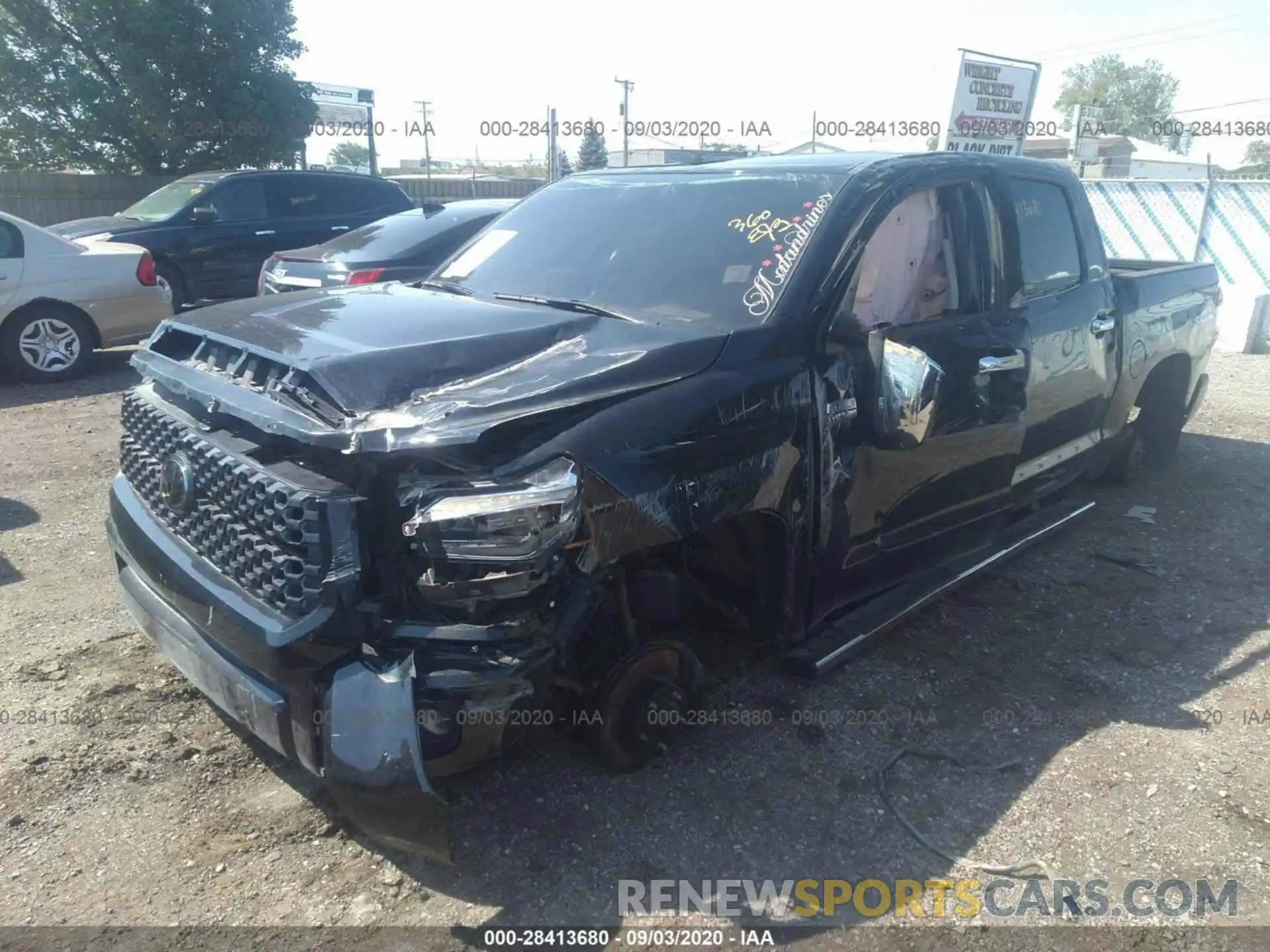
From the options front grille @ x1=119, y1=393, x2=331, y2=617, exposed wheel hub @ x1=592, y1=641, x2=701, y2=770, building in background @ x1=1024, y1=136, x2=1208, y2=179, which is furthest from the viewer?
building in background @ x1=1024, y1=136, x2=1208, y2=179

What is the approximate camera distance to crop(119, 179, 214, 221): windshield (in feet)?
35.8

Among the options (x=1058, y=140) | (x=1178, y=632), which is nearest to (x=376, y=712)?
(x=1178, y=632)

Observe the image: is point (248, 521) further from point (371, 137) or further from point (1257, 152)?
point (1257, 152)

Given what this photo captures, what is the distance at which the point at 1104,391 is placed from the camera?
4.92 meters

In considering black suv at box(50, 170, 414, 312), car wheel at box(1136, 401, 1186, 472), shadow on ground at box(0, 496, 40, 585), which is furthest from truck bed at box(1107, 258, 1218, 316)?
black suv at box(50, 170, 414, 312)

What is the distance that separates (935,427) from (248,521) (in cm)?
237

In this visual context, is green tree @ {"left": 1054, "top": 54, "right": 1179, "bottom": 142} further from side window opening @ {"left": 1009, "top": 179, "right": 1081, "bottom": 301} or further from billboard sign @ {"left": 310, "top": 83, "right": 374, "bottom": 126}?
side window opening @ {"left": 1009, "top": 179, "right": 1081, "bottom": 301}

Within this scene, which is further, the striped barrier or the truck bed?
the striped barrier

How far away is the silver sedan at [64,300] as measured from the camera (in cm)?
816

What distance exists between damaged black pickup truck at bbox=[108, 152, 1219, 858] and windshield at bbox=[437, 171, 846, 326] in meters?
0.02

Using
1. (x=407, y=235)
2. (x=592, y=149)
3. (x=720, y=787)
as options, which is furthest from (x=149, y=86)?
(x=592, y=149)

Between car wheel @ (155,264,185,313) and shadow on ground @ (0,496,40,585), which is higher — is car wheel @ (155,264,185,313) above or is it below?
above

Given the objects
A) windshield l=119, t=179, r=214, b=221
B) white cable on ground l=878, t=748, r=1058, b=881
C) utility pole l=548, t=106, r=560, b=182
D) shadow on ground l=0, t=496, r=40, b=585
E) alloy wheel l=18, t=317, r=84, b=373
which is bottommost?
white cable on ground l=878, t=748, r=1058, b=881

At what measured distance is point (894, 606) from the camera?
12.5 ft
